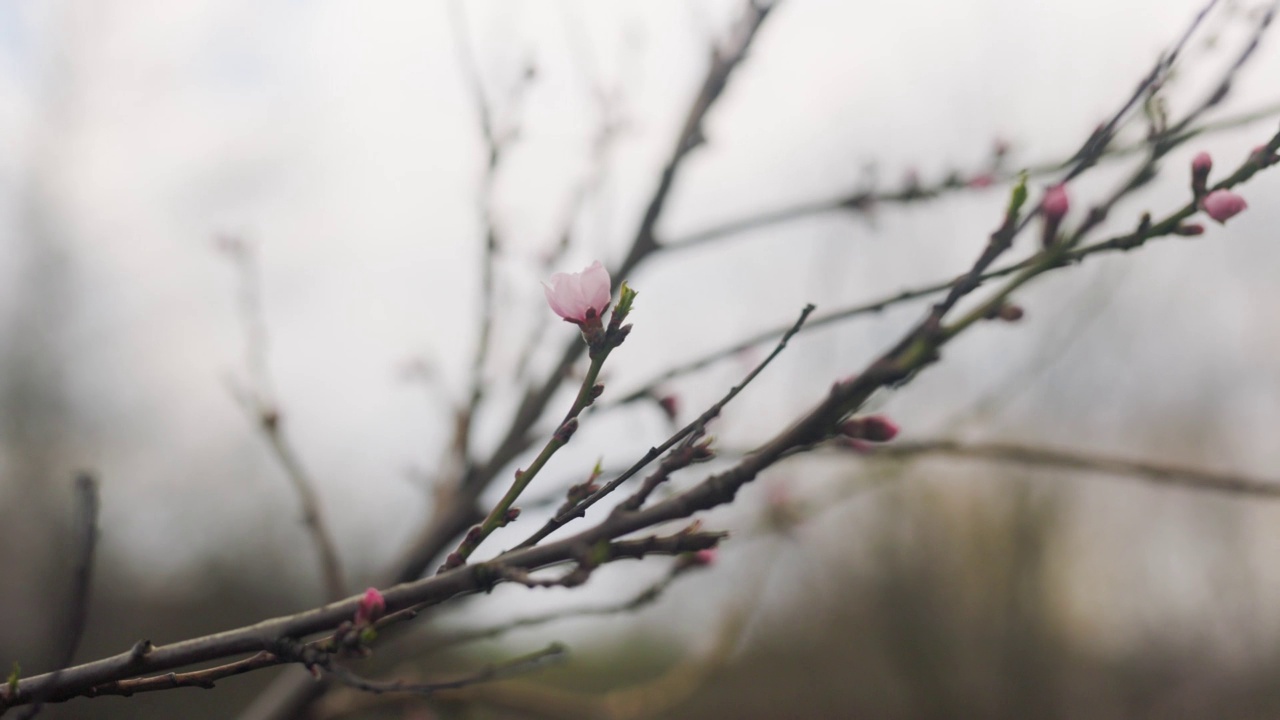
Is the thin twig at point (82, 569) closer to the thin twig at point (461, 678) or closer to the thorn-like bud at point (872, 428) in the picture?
the thin twig at point (461, 678)

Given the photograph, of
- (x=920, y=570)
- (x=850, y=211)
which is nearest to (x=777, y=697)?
(x=920, y=570)

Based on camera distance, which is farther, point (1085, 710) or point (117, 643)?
point (117, 643)

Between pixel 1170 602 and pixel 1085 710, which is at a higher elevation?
pixel 1170 602

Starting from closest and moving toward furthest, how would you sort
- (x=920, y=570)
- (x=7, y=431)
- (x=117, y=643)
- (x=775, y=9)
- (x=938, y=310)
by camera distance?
(x=938, y=310) < (x=775, y=9) < (x=920, y=570) < (x=117, y=643) < (x=7, y=431)

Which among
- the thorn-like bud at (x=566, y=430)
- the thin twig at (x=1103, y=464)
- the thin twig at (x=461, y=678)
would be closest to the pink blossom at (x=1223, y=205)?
the thin twig at (x=1103, y=464)

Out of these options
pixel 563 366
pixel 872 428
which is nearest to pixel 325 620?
pixel 872 428

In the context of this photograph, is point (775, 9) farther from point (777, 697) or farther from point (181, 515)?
point (181, 515)

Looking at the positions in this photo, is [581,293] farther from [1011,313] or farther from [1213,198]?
[1213,198]
